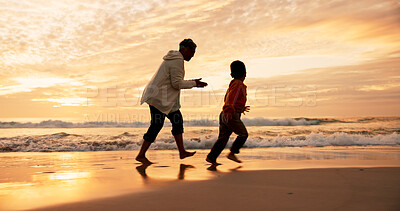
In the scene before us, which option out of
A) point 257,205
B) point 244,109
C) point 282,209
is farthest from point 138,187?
point 244,109

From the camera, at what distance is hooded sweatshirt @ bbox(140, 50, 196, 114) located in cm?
475

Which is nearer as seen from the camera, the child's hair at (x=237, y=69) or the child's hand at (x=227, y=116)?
the child's hand at (x=227, y=116)

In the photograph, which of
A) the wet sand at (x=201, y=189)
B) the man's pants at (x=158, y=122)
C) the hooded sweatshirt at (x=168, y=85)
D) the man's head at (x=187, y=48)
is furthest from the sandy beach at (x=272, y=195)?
the man's head at (x=187, y=48)

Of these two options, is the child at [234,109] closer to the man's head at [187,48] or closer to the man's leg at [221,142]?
the man's leg at [221,142]

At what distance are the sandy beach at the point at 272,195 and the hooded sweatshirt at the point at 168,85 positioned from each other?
5.34 feet

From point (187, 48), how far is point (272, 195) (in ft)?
9.37

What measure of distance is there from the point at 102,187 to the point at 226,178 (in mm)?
1266

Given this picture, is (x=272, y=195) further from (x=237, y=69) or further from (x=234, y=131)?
(x=237, y=69)

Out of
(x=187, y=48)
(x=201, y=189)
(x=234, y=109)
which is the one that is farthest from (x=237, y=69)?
(x=201, y=189)

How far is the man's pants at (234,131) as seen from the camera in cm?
462

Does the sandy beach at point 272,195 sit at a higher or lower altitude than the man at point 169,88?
lower

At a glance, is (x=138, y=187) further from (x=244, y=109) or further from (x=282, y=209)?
(x=244, y=109)

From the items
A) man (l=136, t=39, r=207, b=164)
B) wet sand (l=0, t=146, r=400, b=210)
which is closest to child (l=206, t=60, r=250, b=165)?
man (l=136, t=39, r=207, b=164)

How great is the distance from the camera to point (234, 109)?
4.60m
